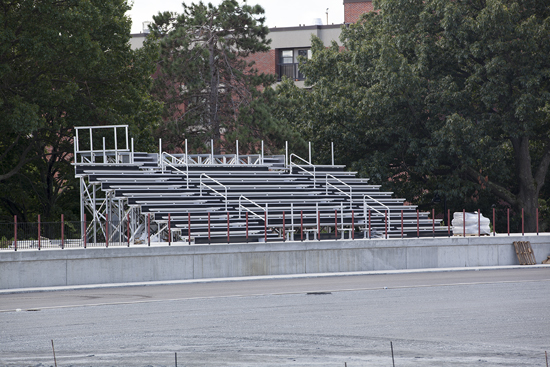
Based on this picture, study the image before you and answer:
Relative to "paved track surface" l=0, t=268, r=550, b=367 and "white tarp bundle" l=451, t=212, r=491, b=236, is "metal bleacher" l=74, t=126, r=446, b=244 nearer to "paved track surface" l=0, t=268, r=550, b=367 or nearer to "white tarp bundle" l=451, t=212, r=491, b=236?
"white tarp bundle" l=451, t=212, r=491, b=236

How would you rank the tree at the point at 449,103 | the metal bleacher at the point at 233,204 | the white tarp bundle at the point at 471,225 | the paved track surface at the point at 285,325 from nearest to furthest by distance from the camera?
the paved track surface at the point at 285,325, the metal bleacher at the point at 233,204, the white tarp bundle at the point at 471,225, the tree at the point at 449,103

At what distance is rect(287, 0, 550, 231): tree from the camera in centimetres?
3691

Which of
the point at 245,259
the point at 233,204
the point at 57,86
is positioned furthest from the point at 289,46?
the point at 245,259

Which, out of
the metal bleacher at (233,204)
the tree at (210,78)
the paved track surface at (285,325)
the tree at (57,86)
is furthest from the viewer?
the tree at (210,78)

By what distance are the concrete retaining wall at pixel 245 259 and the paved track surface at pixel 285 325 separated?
1.58 m

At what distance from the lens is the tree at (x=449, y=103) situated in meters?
36.9

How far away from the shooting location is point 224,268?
24.6m

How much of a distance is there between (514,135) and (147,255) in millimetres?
21916

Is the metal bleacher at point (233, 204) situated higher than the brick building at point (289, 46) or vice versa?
the brick building at point (289, 46)

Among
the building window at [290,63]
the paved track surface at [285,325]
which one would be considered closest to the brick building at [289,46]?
the building window at [290,63]

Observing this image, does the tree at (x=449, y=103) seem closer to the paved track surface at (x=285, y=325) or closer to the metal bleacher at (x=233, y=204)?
the metal bleacher at (x=233, y=204)

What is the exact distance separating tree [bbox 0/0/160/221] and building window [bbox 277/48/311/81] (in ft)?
66.9

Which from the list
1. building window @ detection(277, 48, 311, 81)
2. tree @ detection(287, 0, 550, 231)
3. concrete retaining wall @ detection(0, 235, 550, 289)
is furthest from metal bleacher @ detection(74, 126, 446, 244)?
building window @ detection(277, 48, 311, 81)

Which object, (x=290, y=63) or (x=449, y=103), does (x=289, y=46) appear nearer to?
(x=290, y=63)
